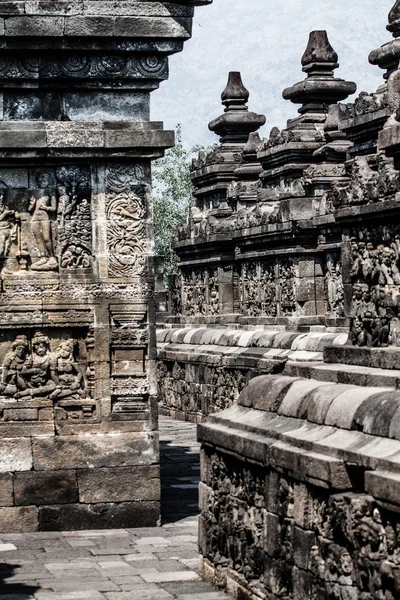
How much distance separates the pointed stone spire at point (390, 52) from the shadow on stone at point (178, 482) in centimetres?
435

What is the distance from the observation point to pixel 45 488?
420 inches

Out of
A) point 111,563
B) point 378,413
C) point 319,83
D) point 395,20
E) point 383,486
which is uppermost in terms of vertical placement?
point 395,20

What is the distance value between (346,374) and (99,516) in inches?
163

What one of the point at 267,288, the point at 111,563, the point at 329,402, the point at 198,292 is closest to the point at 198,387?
the point at 198,292

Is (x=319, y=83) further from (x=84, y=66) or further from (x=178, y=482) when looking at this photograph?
(x=84, y=66)

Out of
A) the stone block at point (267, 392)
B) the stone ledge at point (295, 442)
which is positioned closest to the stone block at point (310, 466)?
the stone ledge at point (295, 442)

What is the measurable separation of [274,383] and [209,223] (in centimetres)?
1105

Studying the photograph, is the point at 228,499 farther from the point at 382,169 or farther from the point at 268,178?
the point at 268,178

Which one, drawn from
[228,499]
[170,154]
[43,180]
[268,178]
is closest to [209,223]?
[268,178]

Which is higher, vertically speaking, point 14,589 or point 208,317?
point 208,317

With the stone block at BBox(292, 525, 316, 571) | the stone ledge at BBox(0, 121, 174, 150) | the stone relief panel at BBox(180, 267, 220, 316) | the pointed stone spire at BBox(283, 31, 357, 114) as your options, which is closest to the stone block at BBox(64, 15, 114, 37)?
the stone ledge at BBox(0, 121, 174, 150)

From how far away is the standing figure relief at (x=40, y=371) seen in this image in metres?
10.8

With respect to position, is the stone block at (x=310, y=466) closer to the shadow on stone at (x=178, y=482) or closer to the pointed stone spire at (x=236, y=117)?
the shadow on stone at (x=178, y=482)

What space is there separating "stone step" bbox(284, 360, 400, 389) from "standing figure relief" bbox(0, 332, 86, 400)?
321 centimetres
